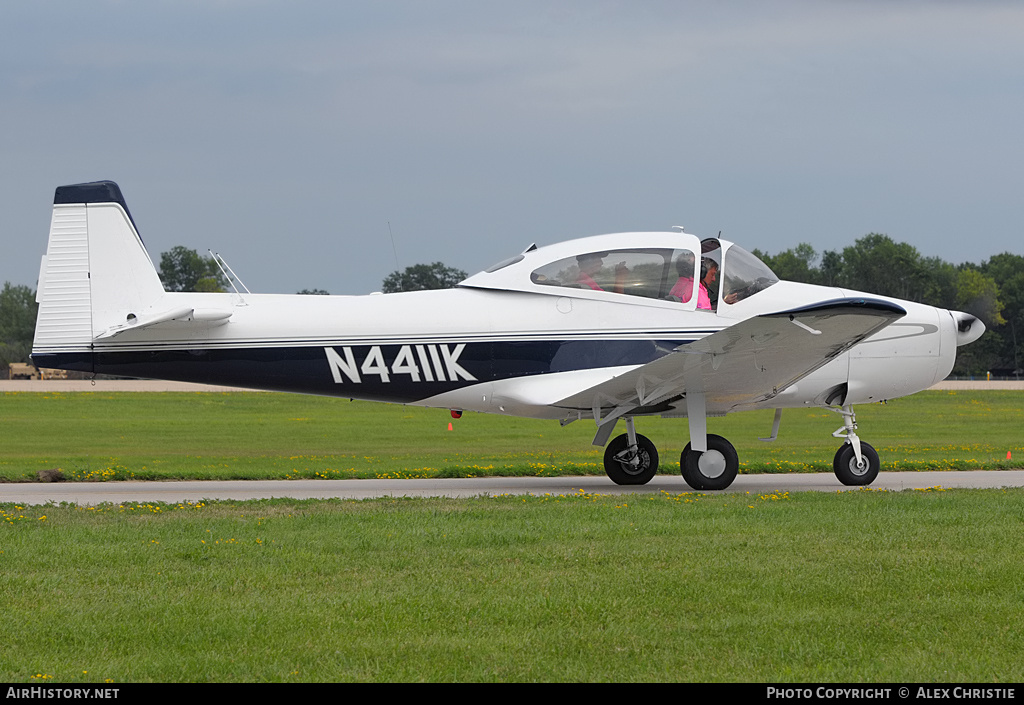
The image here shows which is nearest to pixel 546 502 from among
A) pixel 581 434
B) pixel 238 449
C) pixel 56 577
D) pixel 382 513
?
pixel 382 513

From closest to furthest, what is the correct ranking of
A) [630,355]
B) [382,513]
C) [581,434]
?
[382,513] → [630,355] → [581,434]

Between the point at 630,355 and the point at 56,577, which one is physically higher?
the point at 630,355

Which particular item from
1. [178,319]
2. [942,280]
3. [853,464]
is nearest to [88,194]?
[178,319]

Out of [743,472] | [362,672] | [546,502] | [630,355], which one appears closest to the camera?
[362,672]

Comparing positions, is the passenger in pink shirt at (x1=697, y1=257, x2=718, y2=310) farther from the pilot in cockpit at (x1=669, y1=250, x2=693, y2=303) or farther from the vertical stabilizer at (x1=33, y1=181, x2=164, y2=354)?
the vertical stabilizer at (x1=33, y1=181, x2=164, y2=354)

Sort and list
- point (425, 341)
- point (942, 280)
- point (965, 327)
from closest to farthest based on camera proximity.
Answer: point (425, 341)
point (965, 327)
point (942, 280)

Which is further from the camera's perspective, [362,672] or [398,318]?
[398,318]

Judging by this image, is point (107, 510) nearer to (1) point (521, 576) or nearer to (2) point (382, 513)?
(2) point (382, 513)

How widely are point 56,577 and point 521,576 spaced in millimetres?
3194

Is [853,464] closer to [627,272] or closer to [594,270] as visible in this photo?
[627,272]

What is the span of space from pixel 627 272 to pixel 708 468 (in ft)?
8.61

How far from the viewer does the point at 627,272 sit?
13.1 metres

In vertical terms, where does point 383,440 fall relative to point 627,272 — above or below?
below

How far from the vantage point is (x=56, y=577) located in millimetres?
7254
